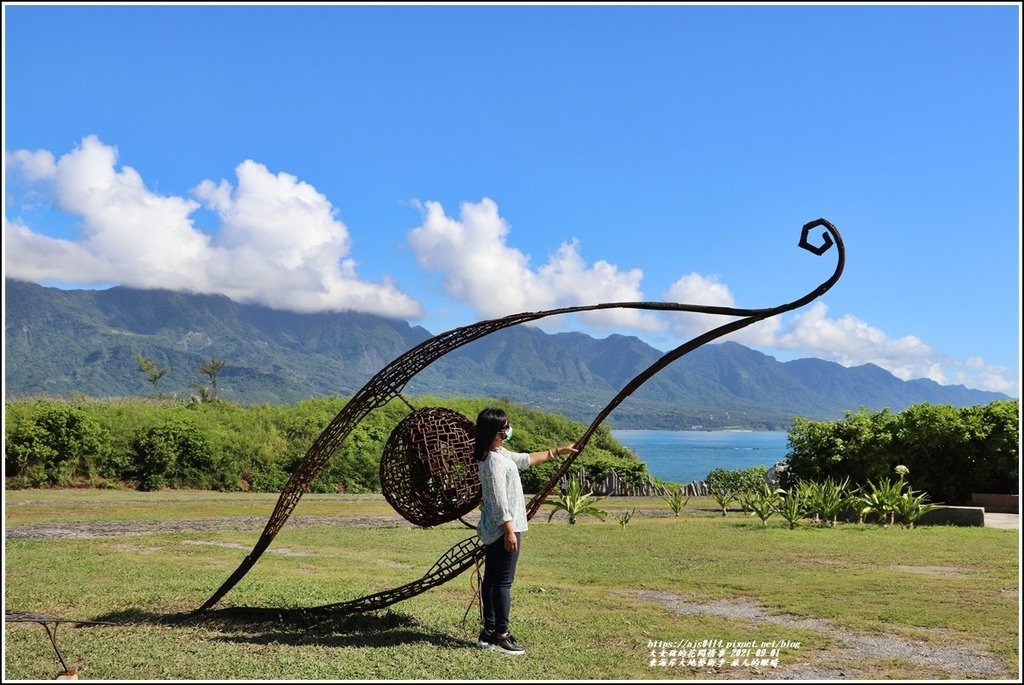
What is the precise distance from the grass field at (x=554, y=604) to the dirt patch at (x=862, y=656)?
27 mm

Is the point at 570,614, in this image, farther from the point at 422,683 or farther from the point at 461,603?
the point at 422,683

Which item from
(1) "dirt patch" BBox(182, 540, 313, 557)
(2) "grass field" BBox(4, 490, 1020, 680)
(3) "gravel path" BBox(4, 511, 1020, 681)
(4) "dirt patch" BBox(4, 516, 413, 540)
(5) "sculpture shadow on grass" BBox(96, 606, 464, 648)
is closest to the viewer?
(3) "gravel path" BBox(4, 511, 1020, 681)

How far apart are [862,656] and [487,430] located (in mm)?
3227

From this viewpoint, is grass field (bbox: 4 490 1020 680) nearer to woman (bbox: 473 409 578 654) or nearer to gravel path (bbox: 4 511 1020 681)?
gravel path (bbox: 4 511 1020 681)

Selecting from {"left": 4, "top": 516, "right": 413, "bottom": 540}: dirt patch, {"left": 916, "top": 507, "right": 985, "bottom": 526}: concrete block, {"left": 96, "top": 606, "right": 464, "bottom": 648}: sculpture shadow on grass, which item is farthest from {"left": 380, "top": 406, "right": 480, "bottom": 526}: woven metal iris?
{"left": 916, "top": 507, "right": 985, "bottom": 526}: concrete block

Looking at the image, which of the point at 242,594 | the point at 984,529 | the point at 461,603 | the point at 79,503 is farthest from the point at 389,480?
the point at 79,503

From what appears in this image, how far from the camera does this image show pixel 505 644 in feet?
22.0

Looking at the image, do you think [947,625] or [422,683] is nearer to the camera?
[422,683]

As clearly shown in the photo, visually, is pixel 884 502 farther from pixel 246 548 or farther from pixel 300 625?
pixel 300 625

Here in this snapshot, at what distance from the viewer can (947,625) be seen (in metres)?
7.79

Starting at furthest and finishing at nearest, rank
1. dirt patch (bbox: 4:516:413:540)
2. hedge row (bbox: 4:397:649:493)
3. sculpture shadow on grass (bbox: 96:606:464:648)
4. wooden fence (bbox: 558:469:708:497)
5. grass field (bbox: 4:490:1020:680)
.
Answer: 1. wooden fence (bbox: 558:469:708:497)
2. hedge row (bbox: 4:397:649:493)
3. dirt patch (bbox: 4:516:413:540)
4. sculpture shadow on grass (bbox: 96:606:464:648)
5. grass field (bbox: 4:490:1020:680)

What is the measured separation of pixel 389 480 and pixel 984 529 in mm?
12715

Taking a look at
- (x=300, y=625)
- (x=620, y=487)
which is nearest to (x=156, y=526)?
(x=300, y=625)

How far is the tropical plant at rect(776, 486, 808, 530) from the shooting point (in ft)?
54.7
